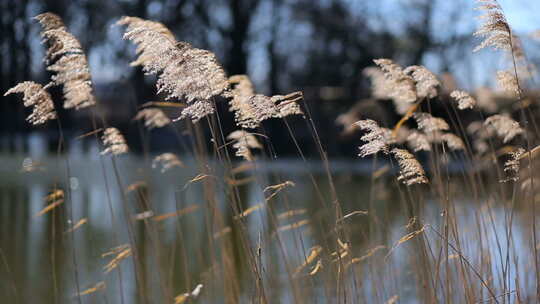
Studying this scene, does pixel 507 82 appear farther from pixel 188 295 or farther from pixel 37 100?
pixel 37 100

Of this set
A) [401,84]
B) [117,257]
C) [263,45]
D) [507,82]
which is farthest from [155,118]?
[263,45]

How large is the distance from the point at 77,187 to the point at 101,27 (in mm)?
10335

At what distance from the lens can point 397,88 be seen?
2.48 m

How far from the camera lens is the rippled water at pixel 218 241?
2561 mm

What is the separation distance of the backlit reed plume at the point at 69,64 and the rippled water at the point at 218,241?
24 cm

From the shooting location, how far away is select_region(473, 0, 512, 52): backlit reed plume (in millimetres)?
2021

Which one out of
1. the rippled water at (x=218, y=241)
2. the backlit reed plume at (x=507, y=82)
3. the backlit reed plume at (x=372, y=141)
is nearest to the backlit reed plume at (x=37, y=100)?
the rippled water at (x=218, y=241)

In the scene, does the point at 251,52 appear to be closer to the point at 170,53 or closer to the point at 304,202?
the point at 304,202

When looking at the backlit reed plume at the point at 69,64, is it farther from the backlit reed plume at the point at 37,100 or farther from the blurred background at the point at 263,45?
the blurred background at the point at 263,45

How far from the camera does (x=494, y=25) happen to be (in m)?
2.02

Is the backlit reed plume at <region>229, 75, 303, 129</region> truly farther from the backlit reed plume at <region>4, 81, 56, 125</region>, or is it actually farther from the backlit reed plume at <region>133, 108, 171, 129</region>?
the backlit reed plume at <region>133, 108, 171, 129</region>

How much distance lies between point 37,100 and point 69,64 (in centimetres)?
15

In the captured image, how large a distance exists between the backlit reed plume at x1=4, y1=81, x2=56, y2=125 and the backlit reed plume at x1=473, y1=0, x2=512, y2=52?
51.8 inches

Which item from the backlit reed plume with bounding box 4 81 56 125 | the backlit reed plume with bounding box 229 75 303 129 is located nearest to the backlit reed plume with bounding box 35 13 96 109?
the backlit reed plume with bounding box 4 81 56 125
